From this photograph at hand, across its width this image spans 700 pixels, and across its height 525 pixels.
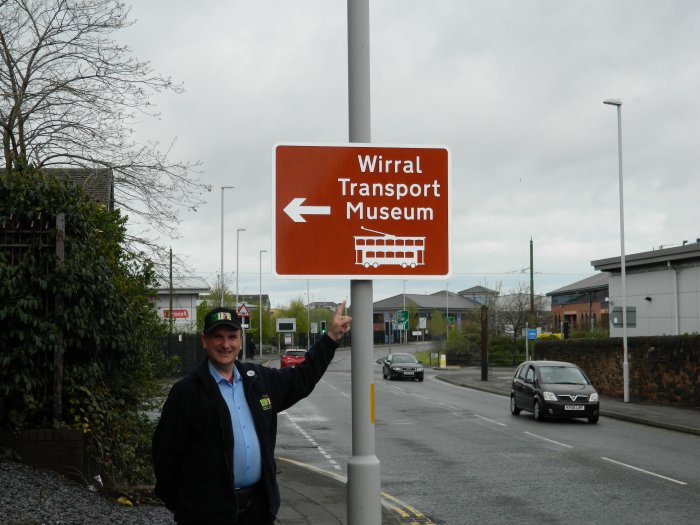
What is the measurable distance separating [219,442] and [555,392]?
18194 mm

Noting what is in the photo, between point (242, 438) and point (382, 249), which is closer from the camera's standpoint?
point (242, 438)

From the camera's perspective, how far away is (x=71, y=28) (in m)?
15.7

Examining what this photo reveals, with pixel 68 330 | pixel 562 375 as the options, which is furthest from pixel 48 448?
pixel 562 375

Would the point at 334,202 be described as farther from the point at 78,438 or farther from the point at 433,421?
the point at 433,421

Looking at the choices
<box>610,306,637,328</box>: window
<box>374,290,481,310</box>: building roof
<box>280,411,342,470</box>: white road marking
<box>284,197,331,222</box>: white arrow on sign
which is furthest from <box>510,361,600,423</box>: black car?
<box>374,290,481,310</box>: building roof

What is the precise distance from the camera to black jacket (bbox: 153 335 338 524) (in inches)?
159

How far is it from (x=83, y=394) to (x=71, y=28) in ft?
29.6

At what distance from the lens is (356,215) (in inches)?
176

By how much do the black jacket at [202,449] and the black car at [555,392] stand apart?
58.3 ft

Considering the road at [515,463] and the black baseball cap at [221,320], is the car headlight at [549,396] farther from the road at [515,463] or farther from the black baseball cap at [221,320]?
the black baseball cap at [221,320]

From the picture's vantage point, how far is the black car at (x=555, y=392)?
68.9 ft

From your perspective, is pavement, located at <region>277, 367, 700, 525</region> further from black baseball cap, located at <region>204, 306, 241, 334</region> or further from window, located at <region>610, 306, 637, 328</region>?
window, located at <region>610, 306, 637, 328</region>

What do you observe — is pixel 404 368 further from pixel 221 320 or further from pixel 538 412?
pixel 221 320

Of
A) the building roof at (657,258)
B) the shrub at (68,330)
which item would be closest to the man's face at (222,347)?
the shrub at (68,330)
